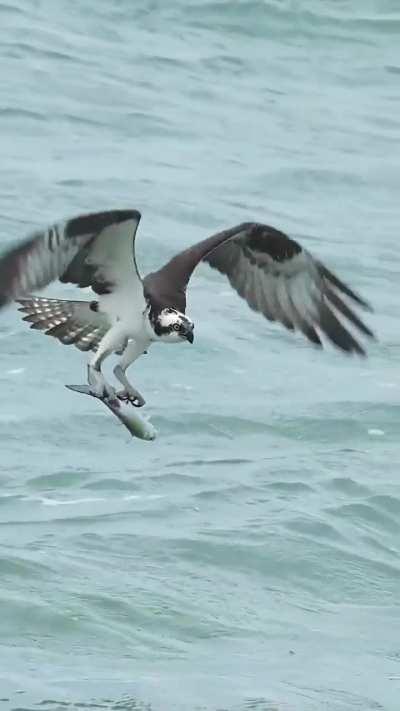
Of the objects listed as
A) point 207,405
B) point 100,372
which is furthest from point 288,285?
point 207,405

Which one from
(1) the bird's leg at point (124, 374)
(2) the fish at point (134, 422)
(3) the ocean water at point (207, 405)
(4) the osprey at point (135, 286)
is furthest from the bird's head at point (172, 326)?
(3) the ocean water at point (207, 405)

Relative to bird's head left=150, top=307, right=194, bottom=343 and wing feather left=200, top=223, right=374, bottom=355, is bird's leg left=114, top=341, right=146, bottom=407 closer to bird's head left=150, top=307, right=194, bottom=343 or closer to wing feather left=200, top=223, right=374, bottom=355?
bird's head left=150, top=307, right=194, bottom=343

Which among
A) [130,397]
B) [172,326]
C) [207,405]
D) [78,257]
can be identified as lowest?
[207,405]

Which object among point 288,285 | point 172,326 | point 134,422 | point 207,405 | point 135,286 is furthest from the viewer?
point 207,405

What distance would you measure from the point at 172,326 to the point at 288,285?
1.72 meters

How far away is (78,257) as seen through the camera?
9703 millimetres

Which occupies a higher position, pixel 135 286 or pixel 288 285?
pixel 135 286

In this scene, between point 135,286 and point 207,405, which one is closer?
point 135,286

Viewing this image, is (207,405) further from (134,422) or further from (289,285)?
(134,422)

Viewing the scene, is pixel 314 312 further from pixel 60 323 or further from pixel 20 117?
pixel 20 117

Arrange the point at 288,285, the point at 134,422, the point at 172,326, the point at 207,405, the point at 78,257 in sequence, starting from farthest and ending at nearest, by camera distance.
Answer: the point at 207,405 < the point at 288,285 < the point at 78,257 < the point at 172,326 < the point at 134,422

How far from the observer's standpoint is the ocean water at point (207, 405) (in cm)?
1010

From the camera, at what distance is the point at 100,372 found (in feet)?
31.6

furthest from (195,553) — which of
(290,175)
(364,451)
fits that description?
(290,175)
